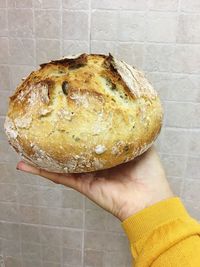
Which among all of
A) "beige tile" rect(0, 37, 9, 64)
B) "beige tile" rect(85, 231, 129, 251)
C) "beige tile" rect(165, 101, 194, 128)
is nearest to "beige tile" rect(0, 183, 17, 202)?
"beige tile" rect(85, 231, 129, 251)

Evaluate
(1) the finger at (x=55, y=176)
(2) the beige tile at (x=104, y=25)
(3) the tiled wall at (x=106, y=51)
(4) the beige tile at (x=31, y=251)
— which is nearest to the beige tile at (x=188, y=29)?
(3) the tiled wall at (x=106, y=51)

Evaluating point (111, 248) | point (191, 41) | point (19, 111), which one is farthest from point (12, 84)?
point (111, 248)

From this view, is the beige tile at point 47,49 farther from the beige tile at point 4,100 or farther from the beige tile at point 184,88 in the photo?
the beige tile at point 184,88

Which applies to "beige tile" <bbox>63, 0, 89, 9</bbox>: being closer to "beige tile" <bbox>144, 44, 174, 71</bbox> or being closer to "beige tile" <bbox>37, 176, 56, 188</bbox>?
"beige tile" <bbox>144, 44, 174, 71</bbox>

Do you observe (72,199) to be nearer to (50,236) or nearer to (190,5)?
(50,236)

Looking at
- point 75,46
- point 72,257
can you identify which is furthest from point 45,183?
point 75,46

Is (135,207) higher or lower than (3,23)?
lower
